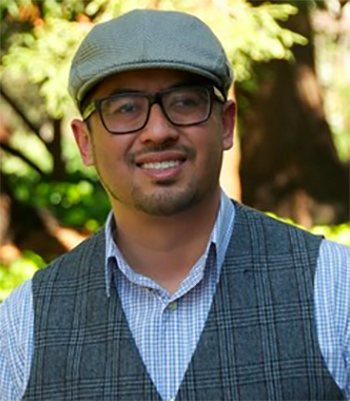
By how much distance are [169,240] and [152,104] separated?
0.31 meters

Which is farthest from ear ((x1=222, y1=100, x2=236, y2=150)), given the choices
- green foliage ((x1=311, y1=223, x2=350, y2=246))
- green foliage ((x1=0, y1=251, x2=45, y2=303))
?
green foliage ((x1=311, y1=223, x2=350, y2=246))

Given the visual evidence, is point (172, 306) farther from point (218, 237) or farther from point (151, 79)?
point (151, 79)

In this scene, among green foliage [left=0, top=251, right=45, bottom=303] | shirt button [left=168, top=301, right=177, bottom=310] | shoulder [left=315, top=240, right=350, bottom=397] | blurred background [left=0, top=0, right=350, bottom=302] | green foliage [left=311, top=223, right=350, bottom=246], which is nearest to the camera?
shoulder [left=315, top=240, right=350, bottom=397]

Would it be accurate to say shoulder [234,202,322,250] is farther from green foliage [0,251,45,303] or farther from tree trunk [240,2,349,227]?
tree trunk [240,2,349,227]

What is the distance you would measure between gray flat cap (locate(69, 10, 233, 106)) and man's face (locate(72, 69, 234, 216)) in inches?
1.4

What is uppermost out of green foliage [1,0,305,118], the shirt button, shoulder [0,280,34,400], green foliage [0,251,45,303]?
the shirt button

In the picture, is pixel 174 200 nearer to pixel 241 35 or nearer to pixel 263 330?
pixel 263 330

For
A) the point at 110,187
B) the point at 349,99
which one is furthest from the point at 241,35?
the point at 349,99

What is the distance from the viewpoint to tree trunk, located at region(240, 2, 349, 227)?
31.4 feet

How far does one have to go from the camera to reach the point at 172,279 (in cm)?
279

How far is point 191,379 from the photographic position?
8.82 feet

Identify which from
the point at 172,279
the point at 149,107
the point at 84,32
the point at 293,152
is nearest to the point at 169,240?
the point at 172,279

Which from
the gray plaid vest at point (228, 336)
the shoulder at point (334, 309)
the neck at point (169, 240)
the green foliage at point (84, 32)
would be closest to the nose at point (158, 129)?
the neck at point (169, 240)

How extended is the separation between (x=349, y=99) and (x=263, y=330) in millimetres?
20382
